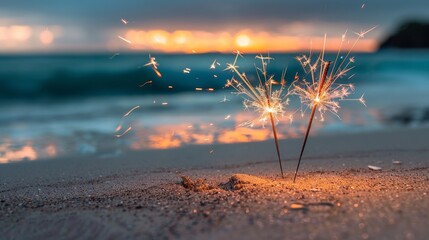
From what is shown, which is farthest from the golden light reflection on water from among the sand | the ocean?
the sand

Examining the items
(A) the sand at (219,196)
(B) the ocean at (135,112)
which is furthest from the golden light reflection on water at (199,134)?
(A) the sand at (219,196)

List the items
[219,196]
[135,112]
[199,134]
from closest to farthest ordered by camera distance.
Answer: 1. [219,196]
2. [199,134]
3. [135,112]

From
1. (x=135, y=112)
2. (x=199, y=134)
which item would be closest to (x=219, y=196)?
(x=199, y=134)

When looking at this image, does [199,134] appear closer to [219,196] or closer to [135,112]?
[135,112]

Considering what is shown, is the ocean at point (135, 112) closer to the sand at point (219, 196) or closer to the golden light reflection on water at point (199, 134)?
the golden light reflection on water at point (199, 134)

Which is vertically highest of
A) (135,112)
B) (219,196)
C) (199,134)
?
(135,112)

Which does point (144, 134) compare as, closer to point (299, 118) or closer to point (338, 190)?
point (299, 118)
